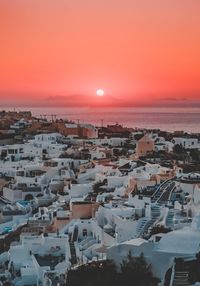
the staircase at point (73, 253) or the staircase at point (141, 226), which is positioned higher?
the staircase at point (141, 226)

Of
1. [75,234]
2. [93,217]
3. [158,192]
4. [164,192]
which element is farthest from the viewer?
[158,192]

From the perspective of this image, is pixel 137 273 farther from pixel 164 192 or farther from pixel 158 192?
pixel 158 192

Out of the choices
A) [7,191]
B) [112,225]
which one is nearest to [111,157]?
[7,191]

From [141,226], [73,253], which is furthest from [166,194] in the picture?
[73,253]

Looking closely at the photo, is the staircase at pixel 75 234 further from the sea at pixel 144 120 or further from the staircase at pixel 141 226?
the sea at pixel 144 120

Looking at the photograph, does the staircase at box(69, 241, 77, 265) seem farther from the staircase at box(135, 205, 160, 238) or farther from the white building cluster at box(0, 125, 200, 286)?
the staircase at box(135, 205, 160, 238)

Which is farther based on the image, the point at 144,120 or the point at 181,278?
the point at 144,120

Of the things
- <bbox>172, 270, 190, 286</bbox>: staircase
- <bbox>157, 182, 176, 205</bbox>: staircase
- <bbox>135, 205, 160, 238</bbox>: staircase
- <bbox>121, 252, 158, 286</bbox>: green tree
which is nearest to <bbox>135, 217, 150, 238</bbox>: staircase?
<bbox>135, 205, 160, 238</bbox>: staircase

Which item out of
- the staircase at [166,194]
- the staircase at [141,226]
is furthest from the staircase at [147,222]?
the staircase at [166,194]
